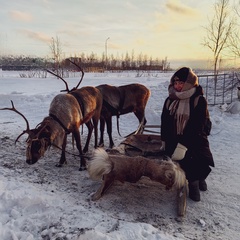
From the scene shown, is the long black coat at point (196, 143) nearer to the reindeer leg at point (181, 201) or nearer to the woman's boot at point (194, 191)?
the woman's boot at point (194, 191)

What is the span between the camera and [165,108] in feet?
13.0

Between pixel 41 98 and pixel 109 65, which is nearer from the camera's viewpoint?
pixel 41 98

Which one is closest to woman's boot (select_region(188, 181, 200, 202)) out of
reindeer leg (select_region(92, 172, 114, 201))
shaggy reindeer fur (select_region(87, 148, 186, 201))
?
shaggy reindeer fur (select_region(87, 148, 186, 201))

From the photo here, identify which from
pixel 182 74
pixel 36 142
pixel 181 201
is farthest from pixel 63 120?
pixel 181 201

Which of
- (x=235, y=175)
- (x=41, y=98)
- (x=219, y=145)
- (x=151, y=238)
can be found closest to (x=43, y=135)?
(x=151, y=238)

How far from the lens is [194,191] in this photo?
3641mm

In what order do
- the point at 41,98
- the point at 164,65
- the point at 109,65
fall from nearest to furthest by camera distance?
the point at 41,98 → the point at 109,65 → the point at 164,65

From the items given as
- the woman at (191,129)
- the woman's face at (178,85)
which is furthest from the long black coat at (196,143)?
the woman's face at (178,85)

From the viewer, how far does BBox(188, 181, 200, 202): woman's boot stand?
11.9 ft

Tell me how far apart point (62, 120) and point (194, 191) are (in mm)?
2241

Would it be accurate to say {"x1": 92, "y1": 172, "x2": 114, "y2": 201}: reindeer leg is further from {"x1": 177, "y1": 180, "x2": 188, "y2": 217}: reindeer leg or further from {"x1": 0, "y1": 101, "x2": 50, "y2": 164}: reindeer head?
{"x1": 0, "y1": 101, "x2": 50, "y2": 164}: reindeer head

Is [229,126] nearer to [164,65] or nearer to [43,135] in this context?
[43,135]

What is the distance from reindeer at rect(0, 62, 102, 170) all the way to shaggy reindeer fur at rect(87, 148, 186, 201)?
939 mm

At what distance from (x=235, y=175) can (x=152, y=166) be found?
197cm
